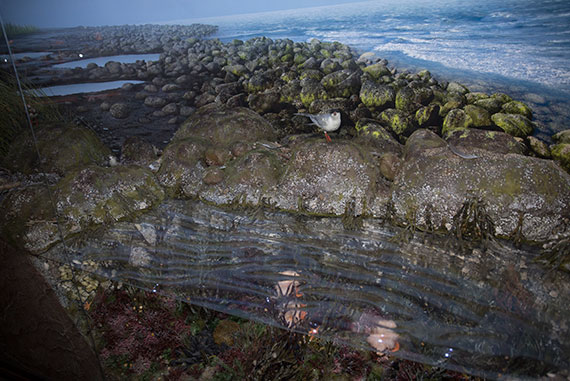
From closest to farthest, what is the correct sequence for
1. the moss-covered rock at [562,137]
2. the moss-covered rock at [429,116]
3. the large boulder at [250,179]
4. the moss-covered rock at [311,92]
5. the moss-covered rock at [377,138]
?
the moss-covered rock at [562,137] < the moss-covered rock at [429,116] < the moss-covered rock at [377,138] < the large boulder at [250,179] < the moss-covered rock at [311,92]

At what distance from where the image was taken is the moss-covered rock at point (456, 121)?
94.0 inches

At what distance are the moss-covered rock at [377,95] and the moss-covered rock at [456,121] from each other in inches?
16.9

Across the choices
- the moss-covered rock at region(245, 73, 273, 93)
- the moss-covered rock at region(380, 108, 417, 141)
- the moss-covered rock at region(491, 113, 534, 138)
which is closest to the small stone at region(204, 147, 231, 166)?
the moss-covered rock at region(245, 73, 273, 93)

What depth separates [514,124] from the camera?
224 cm

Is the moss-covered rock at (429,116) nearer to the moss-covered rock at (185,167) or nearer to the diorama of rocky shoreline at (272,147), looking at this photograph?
the diorama of rocky shoreline at (272,147)

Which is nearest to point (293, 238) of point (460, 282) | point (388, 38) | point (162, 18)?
point (460, 282)

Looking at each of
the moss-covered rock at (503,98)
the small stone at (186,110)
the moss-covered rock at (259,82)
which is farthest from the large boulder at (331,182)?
the small stone at (186,110)

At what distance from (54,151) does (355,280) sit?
2.81 m

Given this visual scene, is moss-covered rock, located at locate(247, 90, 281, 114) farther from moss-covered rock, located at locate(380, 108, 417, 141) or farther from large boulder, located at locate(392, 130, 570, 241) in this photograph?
large boulder, located at locate(392, 130, 570, 241)

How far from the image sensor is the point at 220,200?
2762mm

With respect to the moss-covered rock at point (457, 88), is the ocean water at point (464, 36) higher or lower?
higher

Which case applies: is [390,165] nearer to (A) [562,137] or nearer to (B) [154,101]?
(A) [562,137]

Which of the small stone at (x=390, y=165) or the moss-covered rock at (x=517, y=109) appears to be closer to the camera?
the moss-covered rock at (x=517, y=109)

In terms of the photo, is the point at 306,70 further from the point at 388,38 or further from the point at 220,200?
the point at 220,200
